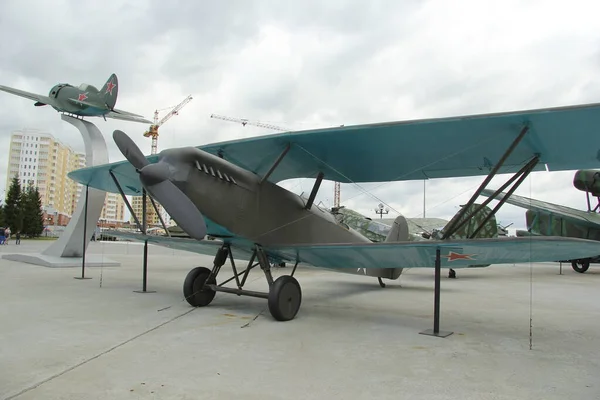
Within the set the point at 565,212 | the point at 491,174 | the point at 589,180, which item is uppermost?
the point at 589,180

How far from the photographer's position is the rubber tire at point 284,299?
5.66 meters

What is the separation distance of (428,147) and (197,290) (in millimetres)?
4303

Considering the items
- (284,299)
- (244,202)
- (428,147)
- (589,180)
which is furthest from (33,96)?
(589,180)

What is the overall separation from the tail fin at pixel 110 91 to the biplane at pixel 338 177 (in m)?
8.98

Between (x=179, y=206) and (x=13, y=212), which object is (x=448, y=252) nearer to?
(x=179, y=206)

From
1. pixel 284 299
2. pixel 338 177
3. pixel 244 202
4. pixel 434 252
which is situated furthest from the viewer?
pixel 338 177

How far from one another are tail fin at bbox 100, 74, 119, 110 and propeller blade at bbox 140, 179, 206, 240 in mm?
10599

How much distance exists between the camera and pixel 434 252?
5277mm

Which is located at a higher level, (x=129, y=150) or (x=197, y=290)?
A: (x=129, y=150)

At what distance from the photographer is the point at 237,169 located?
586 cm

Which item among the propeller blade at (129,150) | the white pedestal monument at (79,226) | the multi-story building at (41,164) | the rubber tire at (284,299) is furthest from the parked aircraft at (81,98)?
the multi-story building at (41,164)

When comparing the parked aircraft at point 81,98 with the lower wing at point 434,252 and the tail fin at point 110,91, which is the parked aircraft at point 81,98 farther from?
the lower wing at point 434,252

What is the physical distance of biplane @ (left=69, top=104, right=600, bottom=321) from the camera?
15.8 feet


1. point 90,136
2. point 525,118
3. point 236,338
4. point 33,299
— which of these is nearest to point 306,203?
point 236,338
